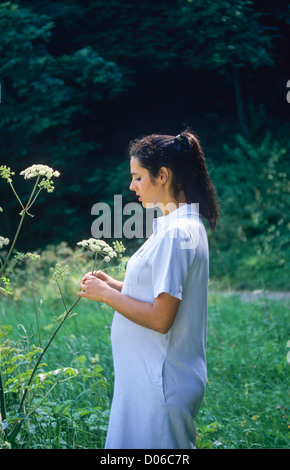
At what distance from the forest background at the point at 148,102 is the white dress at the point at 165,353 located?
5817mm

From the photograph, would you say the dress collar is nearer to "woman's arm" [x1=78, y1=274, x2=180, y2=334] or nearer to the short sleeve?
the short sleeve

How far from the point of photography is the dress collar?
1.73m

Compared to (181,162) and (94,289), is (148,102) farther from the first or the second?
(94,289)

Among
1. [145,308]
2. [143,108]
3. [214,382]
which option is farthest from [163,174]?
[143,108]

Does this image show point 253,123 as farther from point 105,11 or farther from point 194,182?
point 194,182

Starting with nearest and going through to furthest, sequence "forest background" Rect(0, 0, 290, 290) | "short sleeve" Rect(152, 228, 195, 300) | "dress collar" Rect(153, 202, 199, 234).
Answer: "short sleeve" Rect(152, 228, 195, 300) → "dress collar" Rect(153, 202, 199, 234) → "forest background" Rect(0, 0, 290, 290)

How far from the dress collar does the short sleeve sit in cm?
8

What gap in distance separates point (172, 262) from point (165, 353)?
266mm

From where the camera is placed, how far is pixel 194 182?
5.89ft

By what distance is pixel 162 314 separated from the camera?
1.60 m

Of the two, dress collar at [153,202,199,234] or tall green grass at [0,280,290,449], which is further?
tall green grass at [0,280,290,449]

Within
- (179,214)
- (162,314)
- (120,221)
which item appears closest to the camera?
(162,314)

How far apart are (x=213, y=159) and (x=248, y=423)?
738 cm

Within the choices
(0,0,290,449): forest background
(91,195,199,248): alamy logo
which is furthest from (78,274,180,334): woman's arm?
(91,195,199,248): alamy logo
